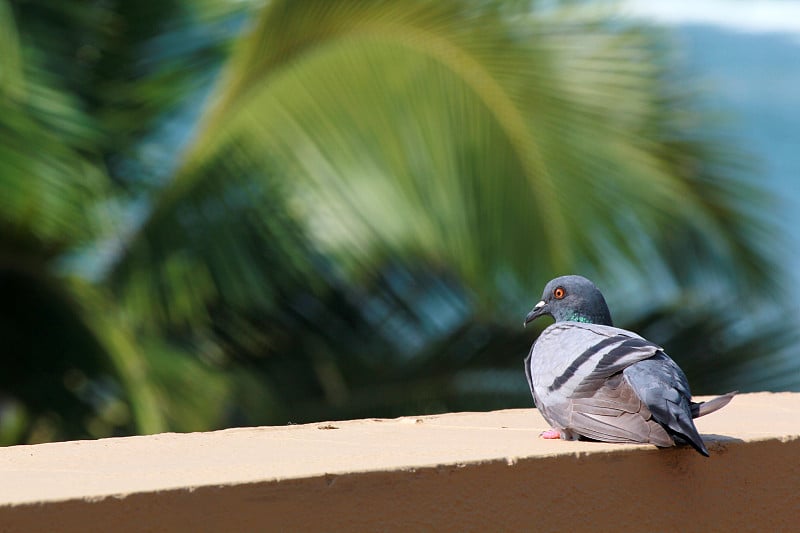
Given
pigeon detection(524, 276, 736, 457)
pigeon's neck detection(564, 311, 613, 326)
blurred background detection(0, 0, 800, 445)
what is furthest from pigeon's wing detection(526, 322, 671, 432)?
blurred background detection(0, 0, 800, 445)

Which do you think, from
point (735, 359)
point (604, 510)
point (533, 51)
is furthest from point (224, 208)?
point (604, 510)

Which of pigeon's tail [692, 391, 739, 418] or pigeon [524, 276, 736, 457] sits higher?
pigeon [524, 276, 736, 457]

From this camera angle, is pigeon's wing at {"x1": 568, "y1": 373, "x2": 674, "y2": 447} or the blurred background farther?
the blurred background

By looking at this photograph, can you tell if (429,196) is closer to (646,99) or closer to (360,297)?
(360,297)

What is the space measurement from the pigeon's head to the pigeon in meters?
0.11

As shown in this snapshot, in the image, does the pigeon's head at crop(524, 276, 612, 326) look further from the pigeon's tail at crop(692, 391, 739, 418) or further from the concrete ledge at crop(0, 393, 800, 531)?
the pigeon's tail at crop(692, 391, 739, 418)

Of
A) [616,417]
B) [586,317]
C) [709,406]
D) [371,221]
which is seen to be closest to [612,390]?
[616,417]

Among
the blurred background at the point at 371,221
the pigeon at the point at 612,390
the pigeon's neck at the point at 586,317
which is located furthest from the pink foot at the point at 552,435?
the blurred background at the point at 371,221

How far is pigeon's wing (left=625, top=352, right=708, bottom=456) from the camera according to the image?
163 cm

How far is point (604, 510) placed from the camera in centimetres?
171

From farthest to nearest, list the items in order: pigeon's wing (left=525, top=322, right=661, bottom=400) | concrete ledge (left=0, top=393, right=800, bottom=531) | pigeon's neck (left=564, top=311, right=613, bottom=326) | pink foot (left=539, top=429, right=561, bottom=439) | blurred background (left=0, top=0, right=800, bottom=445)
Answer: blurred background (left=0, top=0, right=800, bottom=445), pigeon's neck (left=564, top=311, right=613, bottom=326), pink foot (left=539, top=429, right=561, bottom=439), pigeon's wing (left=525, top=322, right=661, bottom=400), concrete ledge (left=0, top=393, right=800, bottom=531)

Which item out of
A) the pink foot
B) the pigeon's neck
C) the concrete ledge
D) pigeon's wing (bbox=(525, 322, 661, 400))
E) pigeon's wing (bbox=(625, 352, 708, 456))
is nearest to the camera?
the concrete ledge

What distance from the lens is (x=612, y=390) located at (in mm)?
1722

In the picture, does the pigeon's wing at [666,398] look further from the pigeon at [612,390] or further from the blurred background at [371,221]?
the blurred background at [371,221]
